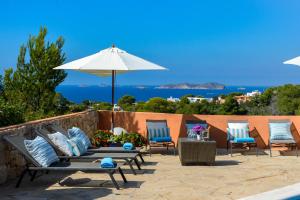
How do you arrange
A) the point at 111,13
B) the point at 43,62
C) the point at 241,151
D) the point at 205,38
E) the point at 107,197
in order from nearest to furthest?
the point at 107,197
the point at 241,151
the point at 43,62
the point at 205,38
the point at 111,13

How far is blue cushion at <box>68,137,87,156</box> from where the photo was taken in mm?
7363

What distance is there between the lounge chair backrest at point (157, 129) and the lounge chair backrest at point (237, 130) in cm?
140

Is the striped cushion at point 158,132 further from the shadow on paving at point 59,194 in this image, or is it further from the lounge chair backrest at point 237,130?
the shadow on paving at point 59,194

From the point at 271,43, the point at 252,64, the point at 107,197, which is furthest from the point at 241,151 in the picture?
the point at 252,64

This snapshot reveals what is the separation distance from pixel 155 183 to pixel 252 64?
7773cm

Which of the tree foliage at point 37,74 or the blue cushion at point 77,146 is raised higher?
the tree foliage at point 37,74

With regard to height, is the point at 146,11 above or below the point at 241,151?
above

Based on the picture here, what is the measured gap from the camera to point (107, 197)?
18.6 ft

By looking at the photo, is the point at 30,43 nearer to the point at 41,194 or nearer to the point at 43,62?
the point at 43,62

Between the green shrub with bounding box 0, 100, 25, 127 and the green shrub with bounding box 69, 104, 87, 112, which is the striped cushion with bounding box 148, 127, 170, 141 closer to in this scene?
the green shrub with bounding box 0, 100, 25, 127

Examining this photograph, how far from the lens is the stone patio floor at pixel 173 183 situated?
5828 millimetres

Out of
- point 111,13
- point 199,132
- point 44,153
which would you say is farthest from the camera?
point 111,13

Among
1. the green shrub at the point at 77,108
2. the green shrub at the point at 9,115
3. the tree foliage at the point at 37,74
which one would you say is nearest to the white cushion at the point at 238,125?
the green shrub at the point at 9,115

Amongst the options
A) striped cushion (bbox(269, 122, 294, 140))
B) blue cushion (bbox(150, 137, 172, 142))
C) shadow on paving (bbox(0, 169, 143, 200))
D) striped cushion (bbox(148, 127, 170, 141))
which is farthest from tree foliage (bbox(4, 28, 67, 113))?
shadow on paving (bbox(0, 169, 143, 200))
